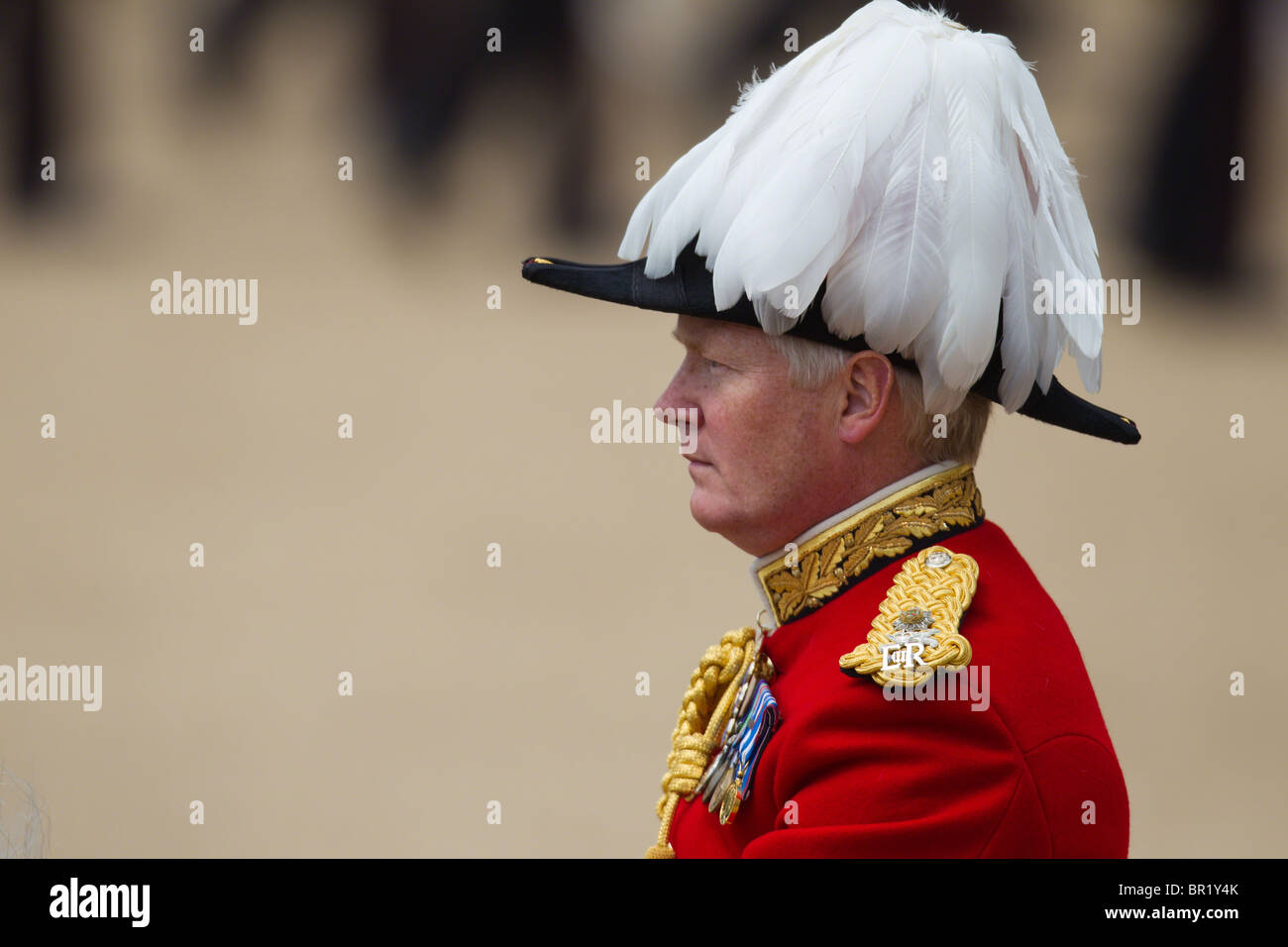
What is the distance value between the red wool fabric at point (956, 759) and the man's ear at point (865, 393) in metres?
0.16

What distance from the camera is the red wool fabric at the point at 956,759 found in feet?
4.92

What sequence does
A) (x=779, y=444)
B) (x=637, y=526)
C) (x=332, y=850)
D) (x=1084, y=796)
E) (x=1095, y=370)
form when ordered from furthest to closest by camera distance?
(x=637, y=526)
(x=332, y=850)
(x=1095, y=370)
(x=779, y=444)
(x=1084, y=796)

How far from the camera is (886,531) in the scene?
1.73m

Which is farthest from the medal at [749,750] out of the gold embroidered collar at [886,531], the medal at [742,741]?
the gold embroidered collar at [886,531]

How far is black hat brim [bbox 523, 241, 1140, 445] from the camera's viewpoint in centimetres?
169

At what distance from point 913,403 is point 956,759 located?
42cm

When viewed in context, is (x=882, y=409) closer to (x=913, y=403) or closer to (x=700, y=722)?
(x=913, y=403)

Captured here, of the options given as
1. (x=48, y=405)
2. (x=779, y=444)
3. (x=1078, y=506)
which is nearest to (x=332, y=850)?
(x=48, y=405)

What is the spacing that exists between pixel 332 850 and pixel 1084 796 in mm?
3092

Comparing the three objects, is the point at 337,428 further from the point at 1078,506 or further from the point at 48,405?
the point at 1078,506

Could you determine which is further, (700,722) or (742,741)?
(700,722)

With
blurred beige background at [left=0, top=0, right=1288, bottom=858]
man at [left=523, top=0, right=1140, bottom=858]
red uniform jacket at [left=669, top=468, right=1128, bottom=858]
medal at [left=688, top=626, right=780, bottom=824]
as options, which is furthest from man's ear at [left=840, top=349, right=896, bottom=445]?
blurred beige background at [left=0, top=0, right=1288, bottom=858]

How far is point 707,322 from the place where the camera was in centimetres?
175

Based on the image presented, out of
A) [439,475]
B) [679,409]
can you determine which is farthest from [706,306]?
[439,475]
